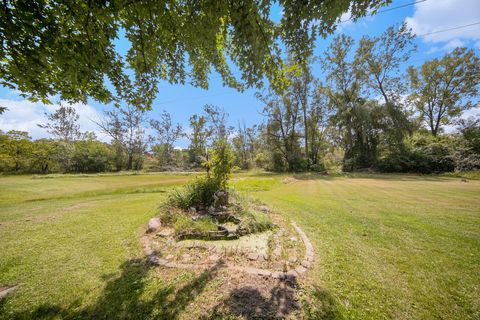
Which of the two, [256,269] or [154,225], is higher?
[154,225]

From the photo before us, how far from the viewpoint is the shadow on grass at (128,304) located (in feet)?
6.84

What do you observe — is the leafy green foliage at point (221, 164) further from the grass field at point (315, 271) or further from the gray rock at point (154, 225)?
the grass field at point (315, 271)

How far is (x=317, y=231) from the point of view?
14.7 feet

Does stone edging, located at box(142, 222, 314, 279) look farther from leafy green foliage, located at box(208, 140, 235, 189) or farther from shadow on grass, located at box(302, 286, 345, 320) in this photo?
leafy green foliage, located at box(208, 140, 235, 189)

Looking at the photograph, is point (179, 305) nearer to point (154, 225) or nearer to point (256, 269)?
point (256, 269)

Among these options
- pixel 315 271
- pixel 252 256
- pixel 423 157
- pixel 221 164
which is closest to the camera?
pixel 315 271

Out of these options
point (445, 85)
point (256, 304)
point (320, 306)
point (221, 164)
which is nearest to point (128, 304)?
point (256, 304)

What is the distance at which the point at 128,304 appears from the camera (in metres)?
2.24

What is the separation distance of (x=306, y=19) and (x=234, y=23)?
3.51 feet

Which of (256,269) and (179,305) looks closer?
(179,305)

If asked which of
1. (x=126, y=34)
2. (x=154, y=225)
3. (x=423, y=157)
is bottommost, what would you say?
(x=154, y=225)

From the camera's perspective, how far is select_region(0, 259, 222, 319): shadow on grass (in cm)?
209

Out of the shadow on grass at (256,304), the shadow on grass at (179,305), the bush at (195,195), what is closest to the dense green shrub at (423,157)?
the bush at (195,195)

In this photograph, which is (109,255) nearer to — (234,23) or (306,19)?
(234,23)
